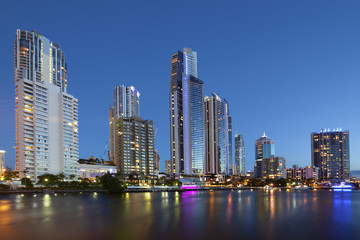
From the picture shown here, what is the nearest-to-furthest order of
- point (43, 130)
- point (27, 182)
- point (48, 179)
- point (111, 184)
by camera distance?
point (27, 182) < point (48, 179) < point (111, 184) < point (43, 130)

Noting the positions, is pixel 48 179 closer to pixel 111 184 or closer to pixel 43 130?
pixel 43 130

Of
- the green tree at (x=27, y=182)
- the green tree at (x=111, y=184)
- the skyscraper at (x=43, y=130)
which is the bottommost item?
the green tree at (x=111, y=184)

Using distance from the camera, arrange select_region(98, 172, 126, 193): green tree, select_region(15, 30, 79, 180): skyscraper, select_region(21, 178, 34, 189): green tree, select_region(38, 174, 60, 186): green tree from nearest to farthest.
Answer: select_region(21, 178, 34, 189): green tree < select_region(38, 174, 60, 186): green tree < select_region(98, 172, 126, 193): green tree < select_region(15, 30, 79, 180): skyscraper

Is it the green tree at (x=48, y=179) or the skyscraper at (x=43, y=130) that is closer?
the green tree at (x=48, y=179)

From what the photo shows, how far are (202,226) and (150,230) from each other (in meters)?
9.31

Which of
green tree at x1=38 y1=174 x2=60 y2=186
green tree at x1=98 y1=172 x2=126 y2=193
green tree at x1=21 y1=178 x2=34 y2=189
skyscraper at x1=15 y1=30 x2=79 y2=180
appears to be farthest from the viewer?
skyscraper at x1=15 y1=30 x2=79 y2=180

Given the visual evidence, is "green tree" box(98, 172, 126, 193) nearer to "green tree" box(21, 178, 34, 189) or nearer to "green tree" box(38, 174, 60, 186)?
"green tree" box(38, 174, 60, 186)

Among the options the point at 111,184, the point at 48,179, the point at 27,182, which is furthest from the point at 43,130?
the point at 111,184

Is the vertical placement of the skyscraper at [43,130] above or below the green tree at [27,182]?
above

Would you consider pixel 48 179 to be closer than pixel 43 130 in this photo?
Yes

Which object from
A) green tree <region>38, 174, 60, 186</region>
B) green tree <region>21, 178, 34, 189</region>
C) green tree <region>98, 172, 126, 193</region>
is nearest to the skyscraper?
green tree <region>21, 178, 34, 189</region>

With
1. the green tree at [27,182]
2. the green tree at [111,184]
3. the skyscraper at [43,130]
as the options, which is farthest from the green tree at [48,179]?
the green tree at [111,184]

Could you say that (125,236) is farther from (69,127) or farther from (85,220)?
(69,127)

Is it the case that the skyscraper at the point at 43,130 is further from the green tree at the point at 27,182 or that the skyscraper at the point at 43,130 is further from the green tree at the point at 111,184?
the green tree at the point at 111,184
